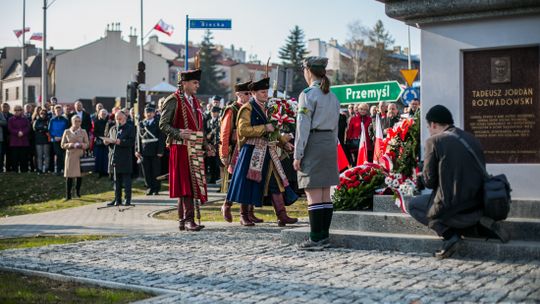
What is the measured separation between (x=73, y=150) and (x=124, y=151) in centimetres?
238

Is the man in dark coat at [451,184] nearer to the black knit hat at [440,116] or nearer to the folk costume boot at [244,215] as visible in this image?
the black knit hat at [440,116]

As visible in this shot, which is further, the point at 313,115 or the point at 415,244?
the point at 313,115

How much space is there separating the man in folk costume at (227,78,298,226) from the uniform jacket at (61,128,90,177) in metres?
7.71

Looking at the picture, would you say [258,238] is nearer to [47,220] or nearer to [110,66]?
[47,220]

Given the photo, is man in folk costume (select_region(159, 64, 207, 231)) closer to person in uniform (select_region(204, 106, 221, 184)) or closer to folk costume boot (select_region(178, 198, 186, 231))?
folk costume boot (select_region(178, 198, 186, 231))

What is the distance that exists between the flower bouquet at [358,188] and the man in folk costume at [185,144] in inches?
92.6

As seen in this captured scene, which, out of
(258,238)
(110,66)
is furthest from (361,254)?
(110,66)

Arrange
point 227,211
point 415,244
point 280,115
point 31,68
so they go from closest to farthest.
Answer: point 415,244 → point 280,115 → point 227,211 → point 31,68

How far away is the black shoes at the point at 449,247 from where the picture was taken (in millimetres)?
8312

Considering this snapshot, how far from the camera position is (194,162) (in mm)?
11680

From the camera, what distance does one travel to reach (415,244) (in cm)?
886

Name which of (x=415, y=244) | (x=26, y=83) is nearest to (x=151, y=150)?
(x=415, y=244)

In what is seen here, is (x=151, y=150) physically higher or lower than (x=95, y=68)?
lower

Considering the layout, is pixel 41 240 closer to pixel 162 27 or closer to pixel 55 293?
pixel 55 293
